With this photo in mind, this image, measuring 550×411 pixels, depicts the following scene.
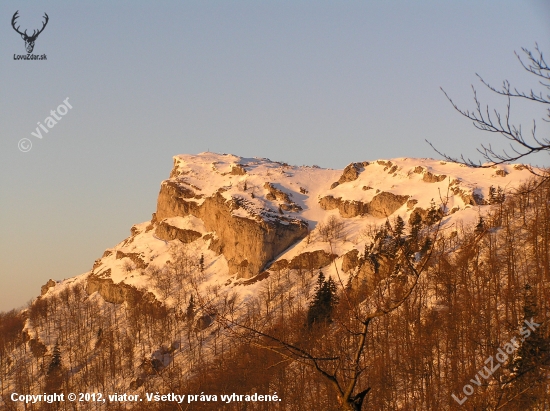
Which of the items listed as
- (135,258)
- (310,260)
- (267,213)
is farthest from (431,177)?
(135,258)

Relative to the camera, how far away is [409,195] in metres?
110

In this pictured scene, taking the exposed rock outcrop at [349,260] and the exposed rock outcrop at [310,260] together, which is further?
the exposed rock outcrop at [310,260]

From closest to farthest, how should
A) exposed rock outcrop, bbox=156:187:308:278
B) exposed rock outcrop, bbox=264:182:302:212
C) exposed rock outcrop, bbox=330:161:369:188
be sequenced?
exposed rock outcrop, bbox=156:187:308:278
exposed rock outcrop, bbox=264:182:302:212
exposed rock outcrop, bbox=330:161:369:188

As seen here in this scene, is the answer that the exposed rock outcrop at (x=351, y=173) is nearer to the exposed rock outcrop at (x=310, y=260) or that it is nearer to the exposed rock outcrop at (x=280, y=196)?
the exposed rock outcrop at (x=280, y=196)

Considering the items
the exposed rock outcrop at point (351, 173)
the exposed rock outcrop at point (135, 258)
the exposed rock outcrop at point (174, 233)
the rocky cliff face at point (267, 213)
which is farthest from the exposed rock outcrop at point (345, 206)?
the exposed rock outcrop at point (135, 258)

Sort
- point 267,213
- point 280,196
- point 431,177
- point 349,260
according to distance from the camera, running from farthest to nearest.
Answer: point 280,196
point 267,213
point 431,177
point 349,260

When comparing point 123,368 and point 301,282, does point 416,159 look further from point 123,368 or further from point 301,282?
point 123,368

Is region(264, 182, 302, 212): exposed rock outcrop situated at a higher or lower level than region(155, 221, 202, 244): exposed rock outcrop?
higher

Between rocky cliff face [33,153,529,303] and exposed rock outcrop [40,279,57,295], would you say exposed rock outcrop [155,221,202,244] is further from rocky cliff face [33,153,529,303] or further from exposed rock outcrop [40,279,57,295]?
exposed rock outcrop [40,279,57,295]

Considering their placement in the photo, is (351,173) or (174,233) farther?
(351,173)

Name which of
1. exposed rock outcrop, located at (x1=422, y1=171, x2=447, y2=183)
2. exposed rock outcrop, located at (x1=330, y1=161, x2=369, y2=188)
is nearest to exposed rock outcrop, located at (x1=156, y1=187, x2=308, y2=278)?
exposed rock outcrop, located at (x1=330, y1=161, x2=369, y2=188)

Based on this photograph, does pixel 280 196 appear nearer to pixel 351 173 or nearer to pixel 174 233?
pixel 351 173

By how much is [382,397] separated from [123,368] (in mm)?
52427

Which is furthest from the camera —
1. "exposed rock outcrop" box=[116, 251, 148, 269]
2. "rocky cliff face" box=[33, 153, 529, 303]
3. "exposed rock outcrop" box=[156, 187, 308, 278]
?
"exposed rock outcrop" box=[116, 251, 148, 269]
